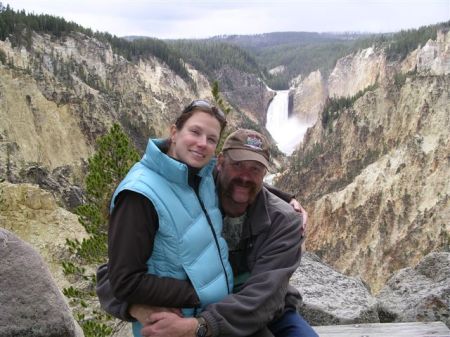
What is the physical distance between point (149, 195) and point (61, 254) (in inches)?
541

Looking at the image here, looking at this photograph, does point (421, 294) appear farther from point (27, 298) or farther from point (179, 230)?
point (27, 298)

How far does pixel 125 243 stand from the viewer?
2.02 metres

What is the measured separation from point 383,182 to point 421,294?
83.5 ft

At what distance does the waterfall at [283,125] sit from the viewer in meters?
93.4

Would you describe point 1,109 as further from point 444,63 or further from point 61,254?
point 444,63

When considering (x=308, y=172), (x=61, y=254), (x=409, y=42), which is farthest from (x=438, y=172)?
(x=409, y=42)

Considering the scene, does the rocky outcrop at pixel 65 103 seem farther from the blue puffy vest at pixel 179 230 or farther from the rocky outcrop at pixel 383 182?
the rocky outcrop at pixel 383 182

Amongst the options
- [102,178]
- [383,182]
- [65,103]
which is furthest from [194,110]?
[65,103]

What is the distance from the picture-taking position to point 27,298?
2496mm

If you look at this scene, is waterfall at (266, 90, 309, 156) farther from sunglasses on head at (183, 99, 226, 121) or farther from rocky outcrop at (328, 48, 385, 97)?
sunglasses on head at (183, 99, 226, 121)

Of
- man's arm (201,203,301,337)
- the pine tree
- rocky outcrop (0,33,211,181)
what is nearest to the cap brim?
man's arm (201,203,301,337)

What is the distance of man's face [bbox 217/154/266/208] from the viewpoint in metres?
2.37

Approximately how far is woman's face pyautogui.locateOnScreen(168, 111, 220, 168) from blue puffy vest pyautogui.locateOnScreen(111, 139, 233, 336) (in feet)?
0.31

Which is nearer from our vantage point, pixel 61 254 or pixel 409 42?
pixel 61 254
